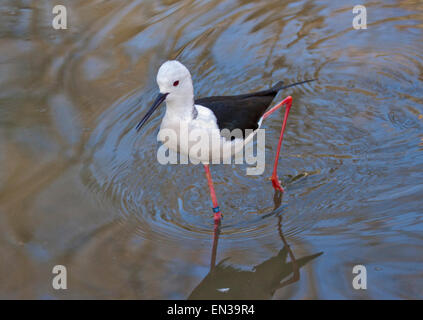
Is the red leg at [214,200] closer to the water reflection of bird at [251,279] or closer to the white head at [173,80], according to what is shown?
the water reflection of bird at [251,279]

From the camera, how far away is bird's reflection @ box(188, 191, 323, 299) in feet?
12.5

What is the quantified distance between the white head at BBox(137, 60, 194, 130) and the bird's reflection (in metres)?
1.02

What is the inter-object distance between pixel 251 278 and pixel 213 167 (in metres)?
1.26

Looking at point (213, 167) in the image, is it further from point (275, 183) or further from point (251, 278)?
point (251, 278)

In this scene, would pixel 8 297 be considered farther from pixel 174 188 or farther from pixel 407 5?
pixel 407 5

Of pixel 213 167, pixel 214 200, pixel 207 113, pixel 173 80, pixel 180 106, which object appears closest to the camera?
pixel 173 80

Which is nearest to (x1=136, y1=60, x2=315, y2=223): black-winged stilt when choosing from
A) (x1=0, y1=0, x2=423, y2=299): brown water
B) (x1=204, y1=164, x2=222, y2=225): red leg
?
(x1=204, y1=164, x2=222, y2=225): red leg

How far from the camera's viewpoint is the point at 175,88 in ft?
12.6

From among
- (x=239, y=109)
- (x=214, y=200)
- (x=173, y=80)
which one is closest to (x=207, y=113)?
(x=239, y=109)

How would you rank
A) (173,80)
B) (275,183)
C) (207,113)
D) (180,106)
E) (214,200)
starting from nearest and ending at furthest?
(173,80)
(180,106)
(207,113)
(214,200)
(275,183)

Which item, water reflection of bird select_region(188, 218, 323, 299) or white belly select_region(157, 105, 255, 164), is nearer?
water reflection of bird select_region(188, 218, 323, 299)

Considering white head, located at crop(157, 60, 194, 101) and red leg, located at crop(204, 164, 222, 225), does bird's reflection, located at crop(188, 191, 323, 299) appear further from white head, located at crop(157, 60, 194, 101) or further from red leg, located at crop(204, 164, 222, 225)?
white head, located at crop(157, 60, 194, 101)

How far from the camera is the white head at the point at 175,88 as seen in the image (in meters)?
3.79
